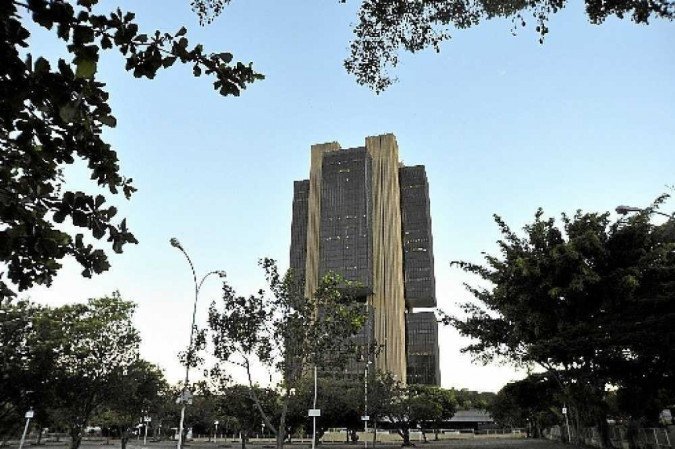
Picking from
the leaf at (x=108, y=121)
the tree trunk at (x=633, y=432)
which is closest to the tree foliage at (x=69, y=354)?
the tree trunk at (x=633, y=432)

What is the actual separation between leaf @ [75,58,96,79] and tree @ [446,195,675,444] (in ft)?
71.5

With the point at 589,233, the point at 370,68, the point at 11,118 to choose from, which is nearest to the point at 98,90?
the point at 11,118

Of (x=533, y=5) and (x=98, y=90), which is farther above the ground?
(x=533, y=5)

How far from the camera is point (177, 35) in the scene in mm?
2396

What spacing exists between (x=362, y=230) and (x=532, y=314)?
124 metres

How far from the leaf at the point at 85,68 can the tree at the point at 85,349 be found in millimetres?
32567

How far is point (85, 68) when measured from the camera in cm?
199

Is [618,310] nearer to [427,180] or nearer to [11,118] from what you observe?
[11,118]

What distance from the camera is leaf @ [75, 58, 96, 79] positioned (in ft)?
6.47

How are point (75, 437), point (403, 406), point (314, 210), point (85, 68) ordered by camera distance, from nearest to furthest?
point (85, 68)
point (75, 437)
point (403, 406)
point (314, 210)

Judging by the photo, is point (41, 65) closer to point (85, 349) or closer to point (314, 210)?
point (85, 349)

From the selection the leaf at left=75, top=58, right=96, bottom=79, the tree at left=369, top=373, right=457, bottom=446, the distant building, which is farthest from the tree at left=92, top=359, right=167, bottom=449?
the distant building

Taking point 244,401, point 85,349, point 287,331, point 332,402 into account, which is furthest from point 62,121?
point 332,402

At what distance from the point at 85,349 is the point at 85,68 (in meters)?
33.5
